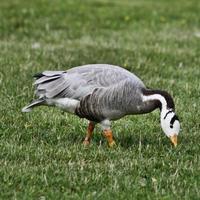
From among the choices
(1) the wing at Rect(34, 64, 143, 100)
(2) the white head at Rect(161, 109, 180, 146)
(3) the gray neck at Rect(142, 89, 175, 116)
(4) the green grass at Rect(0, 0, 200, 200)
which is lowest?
(4) the green grass at Rect(0, 0, 200, 200)

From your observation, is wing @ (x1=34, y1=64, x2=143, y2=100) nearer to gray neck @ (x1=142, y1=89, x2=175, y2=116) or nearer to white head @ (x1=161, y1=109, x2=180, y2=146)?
gray neck @ (x1=142, y1=89, x2=175, y2=116)

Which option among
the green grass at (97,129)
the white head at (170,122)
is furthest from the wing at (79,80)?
the green grass at (97,129)

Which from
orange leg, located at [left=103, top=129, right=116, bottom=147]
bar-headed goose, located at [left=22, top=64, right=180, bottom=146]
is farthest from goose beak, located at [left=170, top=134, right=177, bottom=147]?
orange leg, located at [left=103, top=129, right=116, bottom=147]

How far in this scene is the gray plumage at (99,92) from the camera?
6.78 m

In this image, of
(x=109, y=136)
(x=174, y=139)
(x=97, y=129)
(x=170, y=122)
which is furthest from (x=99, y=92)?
(x=97, y=129)

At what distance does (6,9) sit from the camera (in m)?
18.9

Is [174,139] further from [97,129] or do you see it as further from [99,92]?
[97,129]

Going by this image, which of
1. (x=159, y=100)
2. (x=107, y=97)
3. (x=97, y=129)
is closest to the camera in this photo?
(x=107, y=97)

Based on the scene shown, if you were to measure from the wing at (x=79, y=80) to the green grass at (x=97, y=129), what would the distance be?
21.6 inches

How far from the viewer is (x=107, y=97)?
22.2ft

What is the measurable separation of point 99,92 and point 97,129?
1324mm

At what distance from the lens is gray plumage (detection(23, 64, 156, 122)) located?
22.2 ft

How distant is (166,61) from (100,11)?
7.05m

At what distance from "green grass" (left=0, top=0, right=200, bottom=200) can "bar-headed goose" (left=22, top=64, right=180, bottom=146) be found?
35cm
